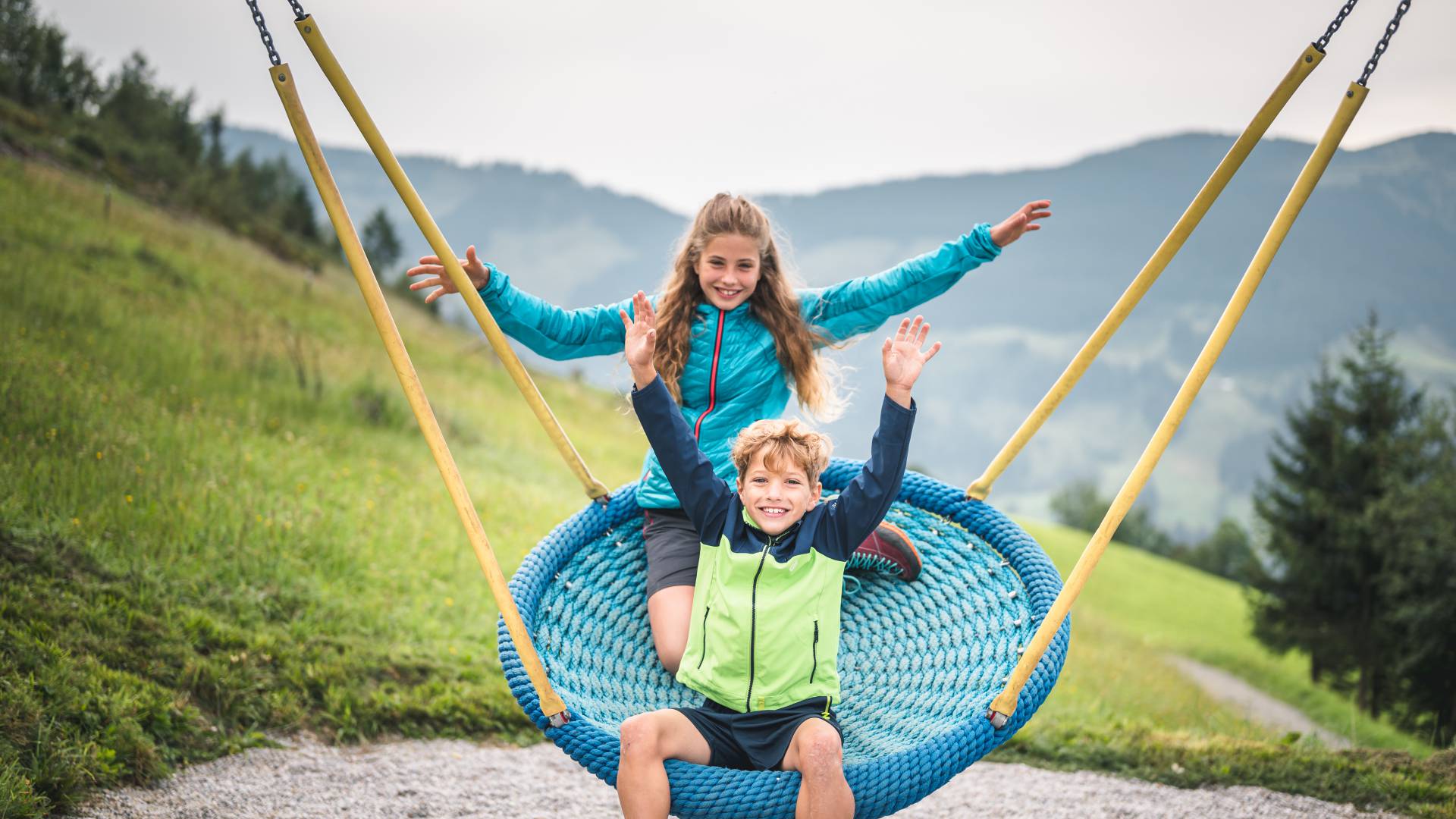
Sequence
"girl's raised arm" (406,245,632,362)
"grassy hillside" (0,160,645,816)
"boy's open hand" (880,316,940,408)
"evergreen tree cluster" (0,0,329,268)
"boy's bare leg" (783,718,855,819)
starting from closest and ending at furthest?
"boy's bare leg" (783,718,855,819) → "boy's open hand" (880,316,940,408) → "girl's raised arm" (406,245,632,362) → "grassy hillside" (0,160,645,816) → "evergreen tree cluster" (0,0,329,268)

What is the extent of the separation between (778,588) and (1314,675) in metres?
21.4

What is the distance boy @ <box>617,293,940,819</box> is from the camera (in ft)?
8.09

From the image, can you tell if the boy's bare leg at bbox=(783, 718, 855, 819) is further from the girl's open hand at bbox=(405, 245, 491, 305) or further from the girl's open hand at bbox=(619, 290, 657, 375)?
the girl's open hand at bbox=(405, 245, 491, 305)

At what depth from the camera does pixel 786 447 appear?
2.68m

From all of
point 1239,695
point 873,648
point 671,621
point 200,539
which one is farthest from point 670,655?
point 1239,695

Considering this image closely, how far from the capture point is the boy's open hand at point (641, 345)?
103 inches

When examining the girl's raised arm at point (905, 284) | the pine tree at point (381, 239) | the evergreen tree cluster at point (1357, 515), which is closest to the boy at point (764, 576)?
the girl's raised arm at point (905, 284)

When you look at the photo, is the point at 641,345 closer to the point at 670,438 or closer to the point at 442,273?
the point at 670,438

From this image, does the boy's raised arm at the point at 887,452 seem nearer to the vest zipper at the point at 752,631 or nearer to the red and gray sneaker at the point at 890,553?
the vest zipper at the point at 752,631

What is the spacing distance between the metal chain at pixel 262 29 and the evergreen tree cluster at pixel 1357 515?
61.7 ft

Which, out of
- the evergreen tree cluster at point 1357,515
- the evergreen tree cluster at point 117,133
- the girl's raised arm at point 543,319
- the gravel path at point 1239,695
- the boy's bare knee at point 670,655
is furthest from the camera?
the evergreen tree cluster at point 117,133

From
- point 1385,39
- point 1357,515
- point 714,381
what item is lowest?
point 714,381

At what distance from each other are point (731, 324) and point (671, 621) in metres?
1.02

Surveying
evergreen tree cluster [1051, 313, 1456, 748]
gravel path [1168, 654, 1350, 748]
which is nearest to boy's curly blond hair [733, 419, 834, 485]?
gravel path [1168, 654, 1350, 748]
